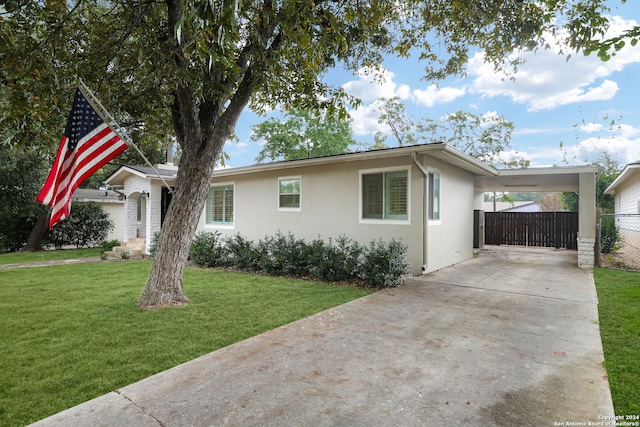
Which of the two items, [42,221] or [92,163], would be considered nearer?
[92,163]

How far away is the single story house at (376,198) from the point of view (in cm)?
768

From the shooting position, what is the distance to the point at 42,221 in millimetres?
14414

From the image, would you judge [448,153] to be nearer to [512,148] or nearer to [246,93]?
[246,93]

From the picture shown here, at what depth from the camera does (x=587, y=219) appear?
8719 mm

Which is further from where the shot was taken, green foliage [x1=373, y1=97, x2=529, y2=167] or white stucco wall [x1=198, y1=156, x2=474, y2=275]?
green foliage [x1=373, y1=97, x2=529, y2=167]

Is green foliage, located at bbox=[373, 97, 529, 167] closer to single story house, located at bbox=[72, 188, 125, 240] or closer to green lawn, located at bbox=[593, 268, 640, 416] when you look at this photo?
single story house, located at bbox=[72, 188, 125, 240]

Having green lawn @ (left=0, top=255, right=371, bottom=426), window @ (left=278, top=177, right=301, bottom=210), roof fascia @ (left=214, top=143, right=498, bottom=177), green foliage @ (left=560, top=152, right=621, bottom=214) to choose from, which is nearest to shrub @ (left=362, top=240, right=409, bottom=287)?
green lawn @ (left=0, top=255, right=371, bottom=426)

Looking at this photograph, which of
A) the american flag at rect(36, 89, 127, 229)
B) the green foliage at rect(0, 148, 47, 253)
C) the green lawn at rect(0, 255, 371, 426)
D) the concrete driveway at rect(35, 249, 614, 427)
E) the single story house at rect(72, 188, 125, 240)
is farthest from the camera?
the single story house at rect(72, 188, 125, 240)

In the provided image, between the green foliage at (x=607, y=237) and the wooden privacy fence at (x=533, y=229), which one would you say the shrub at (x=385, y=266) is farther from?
the wooden privacy fence at (x=533, y=229)

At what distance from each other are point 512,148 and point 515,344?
24.2 metres

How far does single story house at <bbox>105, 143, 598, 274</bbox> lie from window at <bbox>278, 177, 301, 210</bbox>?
28 millimetres

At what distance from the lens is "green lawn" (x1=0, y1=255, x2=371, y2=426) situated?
285cm

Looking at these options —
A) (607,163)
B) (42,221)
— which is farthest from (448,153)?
(607,163)

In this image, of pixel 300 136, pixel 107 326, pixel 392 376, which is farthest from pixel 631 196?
pixel 300 136
